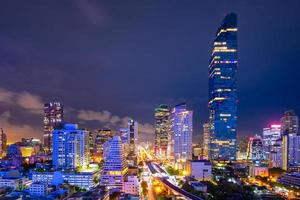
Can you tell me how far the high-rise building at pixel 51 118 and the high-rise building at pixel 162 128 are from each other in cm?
1773

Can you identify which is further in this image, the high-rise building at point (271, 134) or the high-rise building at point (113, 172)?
the high-rise building at point (271, 134)

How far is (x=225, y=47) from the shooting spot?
118 feet

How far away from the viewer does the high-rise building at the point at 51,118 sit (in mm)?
42000

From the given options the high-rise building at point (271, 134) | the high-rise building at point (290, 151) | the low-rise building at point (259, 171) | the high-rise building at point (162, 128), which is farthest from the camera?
the high-rise building at point (162, 128)

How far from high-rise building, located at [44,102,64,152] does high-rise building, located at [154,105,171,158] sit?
58.2 feet

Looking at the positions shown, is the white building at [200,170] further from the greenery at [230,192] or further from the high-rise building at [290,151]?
the high-rise building at [290,151]

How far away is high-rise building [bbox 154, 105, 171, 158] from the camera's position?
167ft

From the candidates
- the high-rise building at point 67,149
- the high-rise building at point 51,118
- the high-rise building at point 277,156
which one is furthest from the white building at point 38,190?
the high-rise building at point 51,118

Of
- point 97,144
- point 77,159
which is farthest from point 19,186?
point 97,144

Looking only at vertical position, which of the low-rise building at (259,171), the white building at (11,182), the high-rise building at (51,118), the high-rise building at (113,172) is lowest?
the low-rise building at (259,171)

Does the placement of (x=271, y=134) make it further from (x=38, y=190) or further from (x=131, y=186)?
(x=38, y=190)

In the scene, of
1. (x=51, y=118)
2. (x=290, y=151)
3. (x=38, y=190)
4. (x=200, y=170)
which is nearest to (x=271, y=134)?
(x=290, y=151)

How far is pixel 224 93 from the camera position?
35.2 m

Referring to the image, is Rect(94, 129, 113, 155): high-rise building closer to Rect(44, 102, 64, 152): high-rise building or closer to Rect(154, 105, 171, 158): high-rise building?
Rect(44, 102, 64, 152): high-rise building
